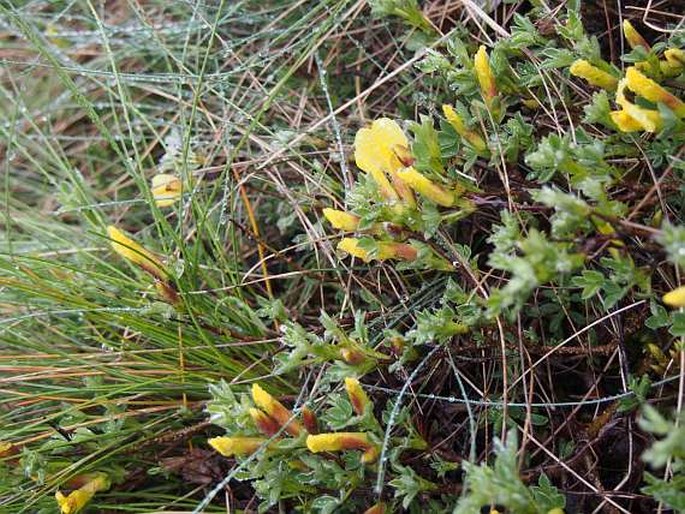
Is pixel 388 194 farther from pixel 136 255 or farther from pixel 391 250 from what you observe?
pixel 136 255

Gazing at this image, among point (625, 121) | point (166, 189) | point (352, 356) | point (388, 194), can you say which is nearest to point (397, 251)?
point (388, 194)

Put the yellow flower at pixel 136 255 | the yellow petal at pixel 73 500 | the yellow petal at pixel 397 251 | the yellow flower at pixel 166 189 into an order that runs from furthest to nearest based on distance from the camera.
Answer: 1. the yellow flower at pixel 166 189
2. the yellow flower at pixel 136 255
3. the yellow petal at pixel 73 500
4. the yellow petal at pixel 397 251

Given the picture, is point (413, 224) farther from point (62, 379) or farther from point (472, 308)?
point (62, 379)

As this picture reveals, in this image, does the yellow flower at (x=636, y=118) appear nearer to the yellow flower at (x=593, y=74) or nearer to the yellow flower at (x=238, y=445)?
the yellow flower at (x=593, y=74)

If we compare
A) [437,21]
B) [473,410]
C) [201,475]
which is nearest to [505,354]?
[473,410]

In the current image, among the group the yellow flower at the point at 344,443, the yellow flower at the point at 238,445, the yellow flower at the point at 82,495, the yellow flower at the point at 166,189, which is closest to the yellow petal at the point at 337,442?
the yellow flower at the point at 344,443

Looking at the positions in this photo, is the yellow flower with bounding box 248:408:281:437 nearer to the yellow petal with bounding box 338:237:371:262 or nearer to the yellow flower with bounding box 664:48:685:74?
the yellow petal with bounding box 338:237:371:262

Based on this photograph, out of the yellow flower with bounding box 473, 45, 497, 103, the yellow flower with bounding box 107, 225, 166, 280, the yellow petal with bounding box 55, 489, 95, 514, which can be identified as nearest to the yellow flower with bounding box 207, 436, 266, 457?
the yellow petal with bounding box 55, 489, 95, 514
